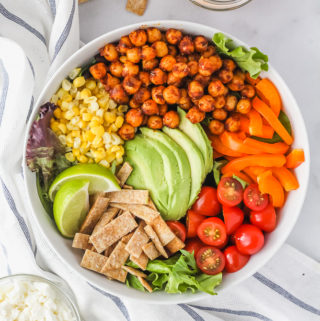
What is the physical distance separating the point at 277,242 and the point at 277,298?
0.47 m

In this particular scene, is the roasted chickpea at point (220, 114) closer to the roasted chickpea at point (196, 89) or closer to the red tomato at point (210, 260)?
the roasted chickpea at point (196, 89)

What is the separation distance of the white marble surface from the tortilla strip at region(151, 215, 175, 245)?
0.74 m

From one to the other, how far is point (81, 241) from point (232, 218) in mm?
773

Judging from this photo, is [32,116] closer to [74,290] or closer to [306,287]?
[74,290]

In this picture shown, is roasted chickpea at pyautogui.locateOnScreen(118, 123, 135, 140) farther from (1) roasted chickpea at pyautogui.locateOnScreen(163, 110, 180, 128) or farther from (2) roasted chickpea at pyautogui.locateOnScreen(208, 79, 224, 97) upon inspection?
(2) roasted chickpea at pyautogui.locateOnScreen(208, 79, 224, 97)

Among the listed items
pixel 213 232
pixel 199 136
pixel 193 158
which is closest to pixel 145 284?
pixel 213 232

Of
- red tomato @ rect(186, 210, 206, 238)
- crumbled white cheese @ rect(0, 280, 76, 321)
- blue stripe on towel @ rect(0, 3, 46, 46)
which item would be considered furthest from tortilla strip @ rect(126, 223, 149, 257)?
blue stripe on towel @ rect(0, 3, 46, 46)

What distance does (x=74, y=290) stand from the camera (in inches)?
98.9

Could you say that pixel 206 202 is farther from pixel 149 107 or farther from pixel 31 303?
pixel 31 303

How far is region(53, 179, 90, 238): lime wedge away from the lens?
2170mm

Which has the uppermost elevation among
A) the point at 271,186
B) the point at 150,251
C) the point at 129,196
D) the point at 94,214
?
the point at 271,186

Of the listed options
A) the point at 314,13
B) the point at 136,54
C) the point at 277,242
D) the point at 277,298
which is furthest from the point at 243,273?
the point at 314,13

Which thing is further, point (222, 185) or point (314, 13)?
point (314, 13)

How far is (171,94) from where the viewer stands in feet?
7.25
